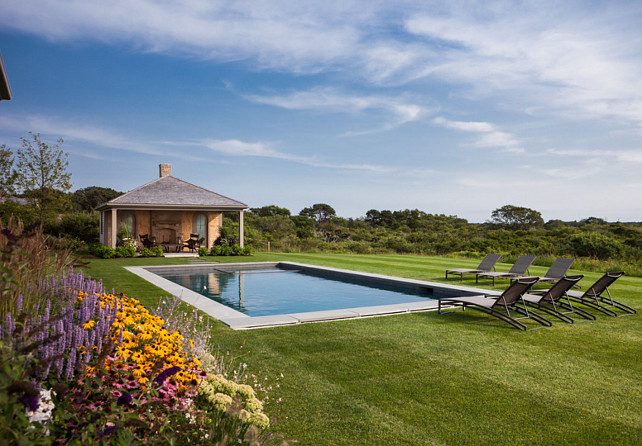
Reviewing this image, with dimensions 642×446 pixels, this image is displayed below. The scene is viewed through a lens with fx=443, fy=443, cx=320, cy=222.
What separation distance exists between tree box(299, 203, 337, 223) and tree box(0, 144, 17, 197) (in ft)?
117

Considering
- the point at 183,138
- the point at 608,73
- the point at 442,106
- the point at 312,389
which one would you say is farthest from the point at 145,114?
the point at 312,389

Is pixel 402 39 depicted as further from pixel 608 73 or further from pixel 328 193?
pixel 328 193

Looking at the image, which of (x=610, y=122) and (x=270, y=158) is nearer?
(x=610, y=122)

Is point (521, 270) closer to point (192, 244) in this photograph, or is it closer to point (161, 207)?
point (192, 244)

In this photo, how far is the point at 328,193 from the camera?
38.5 metres

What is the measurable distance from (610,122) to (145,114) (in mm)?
25894

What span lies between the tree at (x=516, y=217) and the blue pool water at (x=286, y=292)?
3142 cm

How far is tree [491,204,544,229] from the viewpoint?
4050 centimetres

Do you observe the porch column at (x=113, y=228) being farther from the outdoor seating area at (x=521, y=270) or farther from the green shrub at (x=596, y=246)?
the green shrub at (x=596, y=246)

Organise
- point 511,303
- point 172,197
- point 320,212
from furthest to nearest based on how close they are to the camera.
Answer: point 320,212
point 172,197
point 511,303

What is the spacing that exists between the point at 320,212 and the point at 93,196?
2466 cm

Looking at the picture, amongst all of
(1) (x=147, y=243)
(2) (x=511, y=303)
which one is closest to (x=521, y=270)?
(2) (x=511, y=303)

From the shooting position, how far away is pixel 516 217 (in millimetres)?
41000

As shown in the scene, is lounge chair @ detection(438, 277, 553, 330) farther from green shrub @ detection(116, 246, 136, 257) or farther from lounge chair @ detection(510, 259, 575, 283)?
green shrub @ detection(116, 246, 136, 257)
